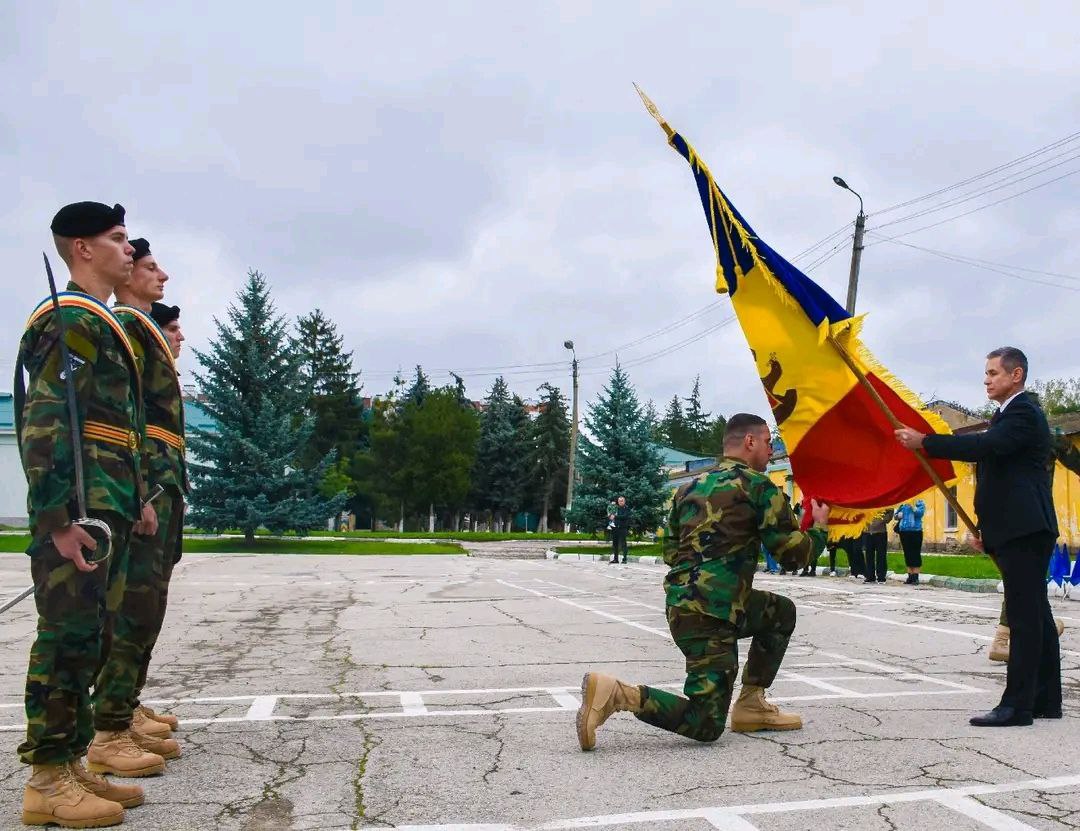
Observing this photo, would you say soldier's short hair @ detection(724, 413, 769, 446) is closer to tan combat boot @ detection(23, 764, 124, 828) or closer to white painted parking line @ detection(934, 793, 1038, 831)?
white painted parking line @ detection(934, 793, 1038, 831)

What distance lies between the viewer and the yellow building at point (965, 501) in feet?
81.8

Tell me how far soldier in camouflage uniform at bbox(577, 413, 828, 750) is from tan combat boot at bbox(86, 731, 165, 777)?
6.24 ft

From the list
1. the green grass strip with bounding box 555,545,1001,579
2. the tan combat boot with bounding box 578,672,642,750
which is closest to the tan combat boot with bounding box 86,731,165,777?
the tan combat boot with bounding box 578,672,642,750

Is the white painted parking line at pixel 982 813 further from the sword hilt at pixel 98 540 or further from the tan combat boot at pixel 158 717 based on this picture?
the tan combat boot at pixel 158 717

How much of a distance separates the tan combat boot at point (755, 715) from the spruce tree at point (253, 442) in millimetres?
31576

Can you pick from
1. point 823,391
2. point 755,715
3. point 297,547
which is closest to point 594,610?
point 823,391

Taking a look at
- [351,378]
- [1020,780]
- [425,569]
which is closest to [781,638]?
[1020,780]

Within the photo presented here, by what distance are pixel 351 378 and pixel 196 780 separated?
242 ft

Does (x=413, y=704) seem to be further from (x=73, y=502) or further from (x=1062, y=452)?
(x=1062, y=452)

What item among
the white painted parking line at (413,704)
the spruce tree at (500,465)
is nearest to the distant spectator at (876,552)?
the white painted parking line at (413,704)

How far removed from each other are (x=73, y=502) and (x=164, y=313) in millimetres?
1952

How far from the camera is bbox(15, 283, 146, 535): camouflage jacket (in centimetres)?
367

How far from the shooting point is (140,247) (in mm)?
4949

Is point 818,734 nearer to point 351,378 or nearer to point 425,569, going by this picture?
point 425,569
